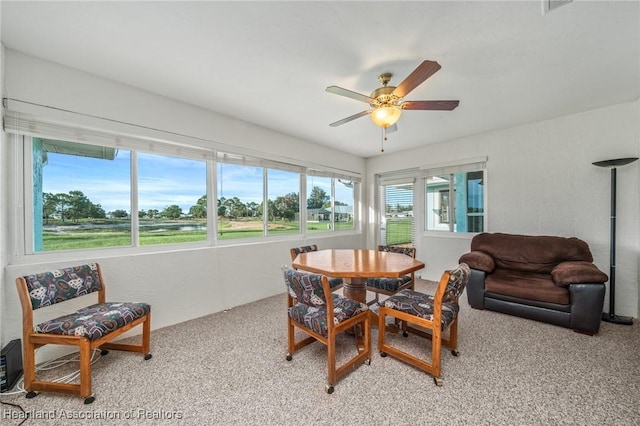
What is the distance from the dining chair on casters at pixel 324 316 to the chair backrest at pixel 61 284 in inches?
66.2

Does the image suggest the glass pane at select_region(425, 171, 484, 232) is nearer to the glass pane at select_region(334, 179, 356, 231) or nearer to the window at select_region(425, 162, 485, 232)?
the window at select_region(425, 162, 485, 232)

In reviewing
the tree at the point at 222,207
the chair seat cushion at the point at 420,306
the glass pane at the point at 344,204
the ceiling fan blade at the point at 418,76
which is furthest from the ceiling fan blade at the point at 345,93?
the glass pane at the point at 344,204

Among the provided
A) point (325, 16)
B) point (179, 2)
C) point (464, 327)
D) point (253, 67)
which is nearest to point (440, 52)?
point (325, 16)

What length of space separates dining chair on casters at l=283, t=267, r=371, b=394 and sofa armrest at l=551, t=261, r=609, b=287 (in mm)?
2270

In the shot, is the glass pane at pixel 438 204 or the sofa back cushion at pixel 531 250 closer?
the sofa back cushion at pixel 531 250

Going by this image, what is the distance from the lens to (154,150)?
2.58 meters

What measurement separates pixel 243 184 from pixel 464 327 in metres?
3.23

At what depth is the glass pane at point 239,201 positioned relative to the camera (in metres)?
3.18

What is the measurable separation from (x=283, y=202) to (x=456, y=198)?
300 centimetres

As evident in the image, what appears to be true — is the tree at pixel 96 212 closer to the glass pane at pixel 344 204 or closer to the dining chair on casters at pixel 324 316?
the dining chair on casters at pixel 324 316

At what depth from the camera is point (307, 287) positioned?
1.58 metres

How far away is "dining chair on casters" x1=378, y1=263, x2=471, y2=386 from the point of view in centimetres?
163

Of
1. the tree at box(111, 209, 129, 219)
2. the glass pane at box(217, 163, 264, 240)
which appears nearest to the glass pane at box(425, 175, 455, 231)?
the glass pane at box(217, 163, 264, 240)

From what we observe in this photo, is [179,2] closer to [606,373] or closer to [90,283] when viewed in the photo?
[90,283]
